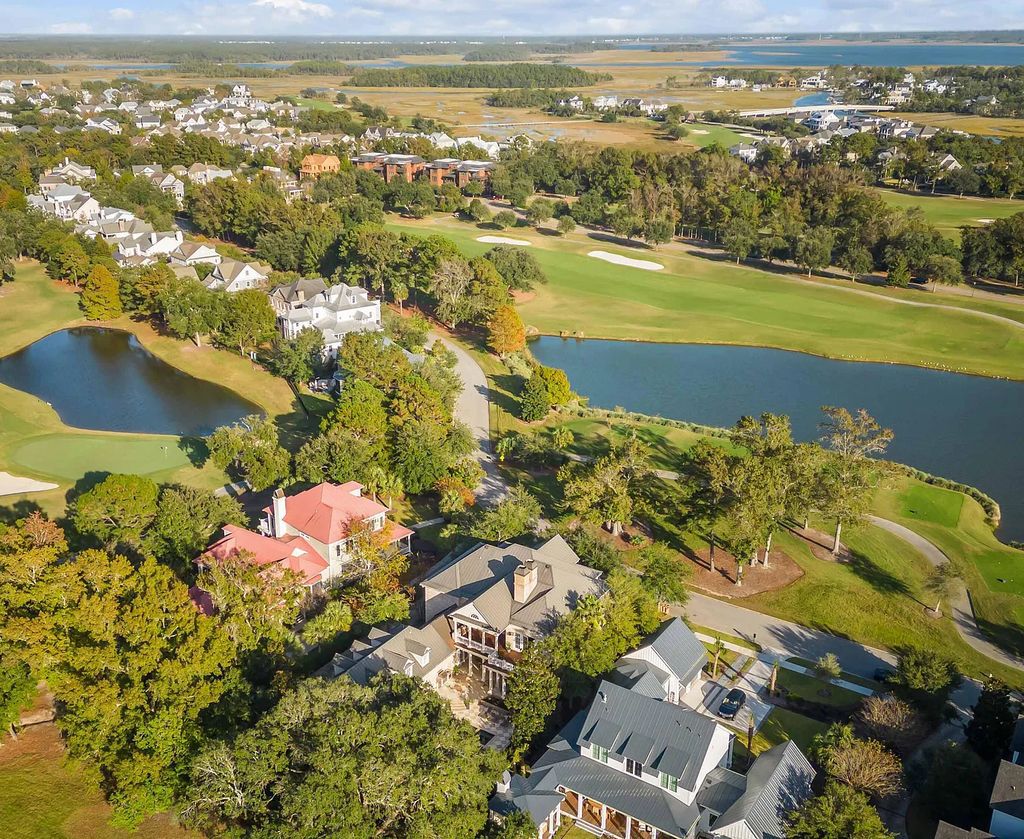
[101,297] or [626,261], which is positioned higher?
[101,297]

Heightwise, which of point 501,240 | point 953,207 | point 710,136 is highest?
point 710,136

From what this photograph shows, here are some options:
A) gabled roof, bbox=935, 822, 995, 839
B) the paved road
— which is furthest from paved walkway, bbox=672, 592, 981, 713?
Result: the paved road

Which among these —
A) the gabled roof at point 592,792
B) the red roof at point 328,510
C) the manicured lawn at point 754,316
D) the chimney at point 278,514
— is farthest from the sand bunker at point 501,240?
the gabled roof at point 592,792

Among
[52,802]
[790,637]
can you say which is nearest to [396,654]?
[52,802]

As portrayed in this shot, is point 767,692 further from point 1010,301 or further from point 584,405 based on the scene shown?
point 1010,301

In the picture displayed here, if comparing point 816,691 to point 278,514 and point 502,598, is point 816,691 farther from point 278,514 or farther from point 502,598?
point 278,514

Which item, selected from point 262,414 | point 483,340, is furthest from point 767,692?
point 483,340
